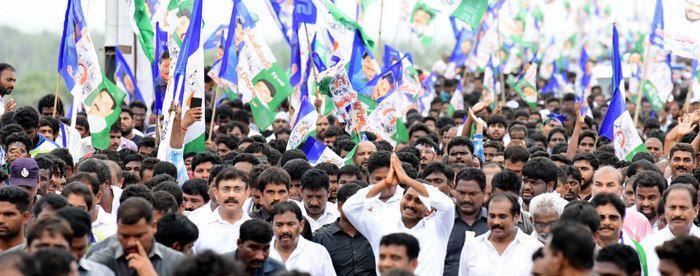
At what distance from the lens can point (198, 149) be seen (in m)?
12.9

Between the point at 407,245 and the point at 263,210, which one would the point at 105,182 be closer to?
the point at 263,210

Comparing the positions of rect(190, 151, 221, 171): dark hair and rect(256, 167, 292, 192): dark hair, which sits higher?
rect(256, 167, 292, 192): dark hair

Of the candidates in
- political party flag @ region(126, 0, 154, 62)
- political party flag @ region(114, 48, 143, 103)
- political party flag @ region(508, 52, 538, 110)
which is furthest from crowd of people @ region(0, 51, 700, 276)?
political party flag @ region(508, 52, 538, 110)

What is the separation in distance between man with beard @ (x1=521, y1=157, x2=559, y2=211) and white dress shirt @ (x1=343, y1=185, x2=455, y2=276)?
1786 mm

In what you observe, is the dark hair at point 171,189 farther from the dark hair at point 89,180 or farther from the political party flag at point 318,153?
the political party flag at point 318,153

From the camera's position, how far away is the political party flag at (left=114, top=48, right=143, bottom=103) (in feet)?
59.7

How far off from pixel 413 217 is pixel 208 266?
296 centimetres

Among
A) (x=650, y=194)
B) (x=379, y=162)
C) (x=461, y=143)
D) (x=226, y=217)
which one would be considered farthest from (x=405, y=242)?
(x=461, y=143)

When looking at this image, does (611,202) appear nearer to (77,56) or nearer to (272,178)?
(272,178)

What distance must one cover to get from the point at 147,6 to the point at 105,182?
6.40 meters

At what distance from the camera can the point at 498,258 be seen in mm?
8625

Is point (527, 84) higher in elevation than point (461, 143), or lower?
higher

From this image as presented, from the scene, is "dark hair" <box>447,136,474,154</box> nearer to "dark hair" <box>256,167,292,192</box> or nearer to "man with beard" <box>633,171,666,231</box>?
"man with beard" <box>633,171,666,231</box>

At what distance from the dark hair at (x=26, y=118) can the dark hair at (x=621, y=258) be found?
269 inches
